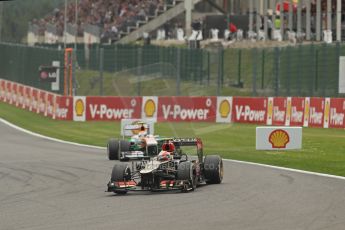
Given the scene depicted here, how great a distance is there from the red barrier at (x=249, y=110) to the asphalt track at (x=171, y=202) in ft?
57.7

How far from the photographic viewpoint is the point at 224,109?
42.2 meters

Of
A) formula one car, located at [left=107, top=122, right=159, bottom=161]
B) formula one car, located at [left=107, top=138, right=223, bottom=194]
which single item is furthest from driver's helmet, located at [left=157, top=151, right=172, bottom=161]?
formula one car, located at [left=107, top=122, right=159, bottom=161]

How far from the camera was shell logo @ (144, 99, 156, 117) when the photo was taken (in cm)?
4300

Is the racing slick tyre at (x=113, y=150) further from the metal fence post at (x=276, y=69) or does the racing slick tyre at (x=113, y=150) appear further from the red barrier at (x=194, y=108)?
the red barrier at (x=194, y=108)

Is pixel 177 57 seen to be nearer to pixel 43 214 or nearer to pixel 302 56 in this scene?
pixel 302 56

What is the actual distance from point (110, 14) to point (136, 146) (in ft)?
137

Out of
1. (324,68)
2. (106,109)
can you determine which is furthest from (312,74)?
(106,109)

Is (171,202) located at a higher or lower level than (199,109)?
lower

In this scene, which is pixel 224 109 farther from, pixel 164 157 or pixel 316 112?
pixel 164 157

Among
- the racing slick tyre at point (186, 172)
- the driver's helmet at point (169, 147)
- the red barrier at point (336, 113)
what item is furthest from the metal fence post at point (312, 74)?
the racing slick tyre at point (186, 172)

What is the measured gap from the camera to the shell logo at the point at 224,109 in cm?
4216

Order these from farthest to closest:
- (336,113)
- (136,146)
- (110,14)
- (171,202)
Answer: (110,14) → (336,113) → (136,146) → (171,202)

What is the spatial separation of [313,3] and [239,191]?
34360mm

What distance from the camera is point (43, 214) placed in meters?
14.2
